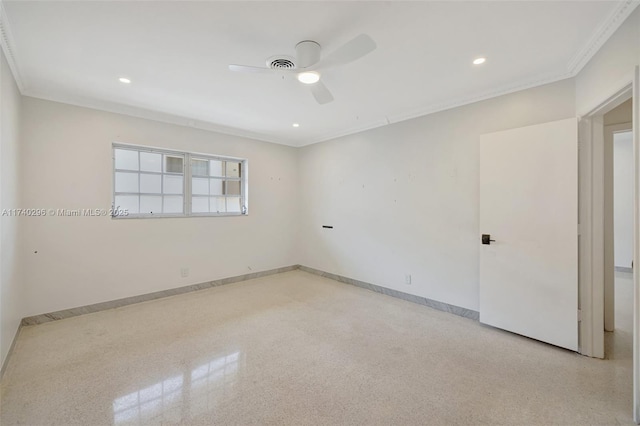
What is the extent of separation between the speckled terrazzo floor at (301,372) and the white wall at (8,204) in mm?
308

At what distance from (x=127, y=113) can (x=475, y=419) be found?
4671 mm

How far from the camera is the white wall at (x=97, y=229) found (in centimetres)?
297

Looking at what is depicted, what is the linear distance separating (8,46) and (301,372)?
3.41 m

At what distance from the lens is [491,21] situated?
186cm

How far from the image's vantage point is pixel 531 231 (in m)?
2.60

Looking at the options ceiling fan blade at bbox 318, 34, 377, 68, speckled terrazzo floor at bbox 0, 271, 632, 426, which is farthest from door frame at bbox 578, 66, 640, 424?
ceiling fan blade at bbox 318, 34, 377, 68

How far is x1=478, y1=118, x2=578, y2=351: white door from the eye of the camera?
239 cm

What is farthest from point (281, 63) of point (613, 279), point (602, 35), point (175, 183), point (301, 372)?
point (613, 279)

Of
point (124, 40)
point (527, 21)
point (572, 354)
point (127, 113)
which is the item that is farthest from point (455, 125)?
point (127, 113)

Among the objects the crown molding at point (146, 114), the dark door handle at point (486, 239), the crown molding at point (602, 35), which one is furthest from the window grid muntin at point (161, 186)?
the crown molding at point (602, 35)

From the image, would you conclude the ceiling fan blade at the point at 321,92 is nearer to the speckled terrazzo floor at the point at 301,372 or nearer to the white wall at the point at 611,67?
the white wall at the point at 611,67

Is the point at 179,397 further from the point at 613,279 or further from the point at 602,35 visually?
the point at 613,279

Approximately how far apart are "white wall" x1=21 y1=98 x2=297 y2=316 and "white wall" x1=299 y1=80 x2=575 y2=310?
1.71 metres

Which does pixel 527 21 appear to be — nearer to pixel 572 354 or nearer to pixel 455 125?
pixel 455 125
